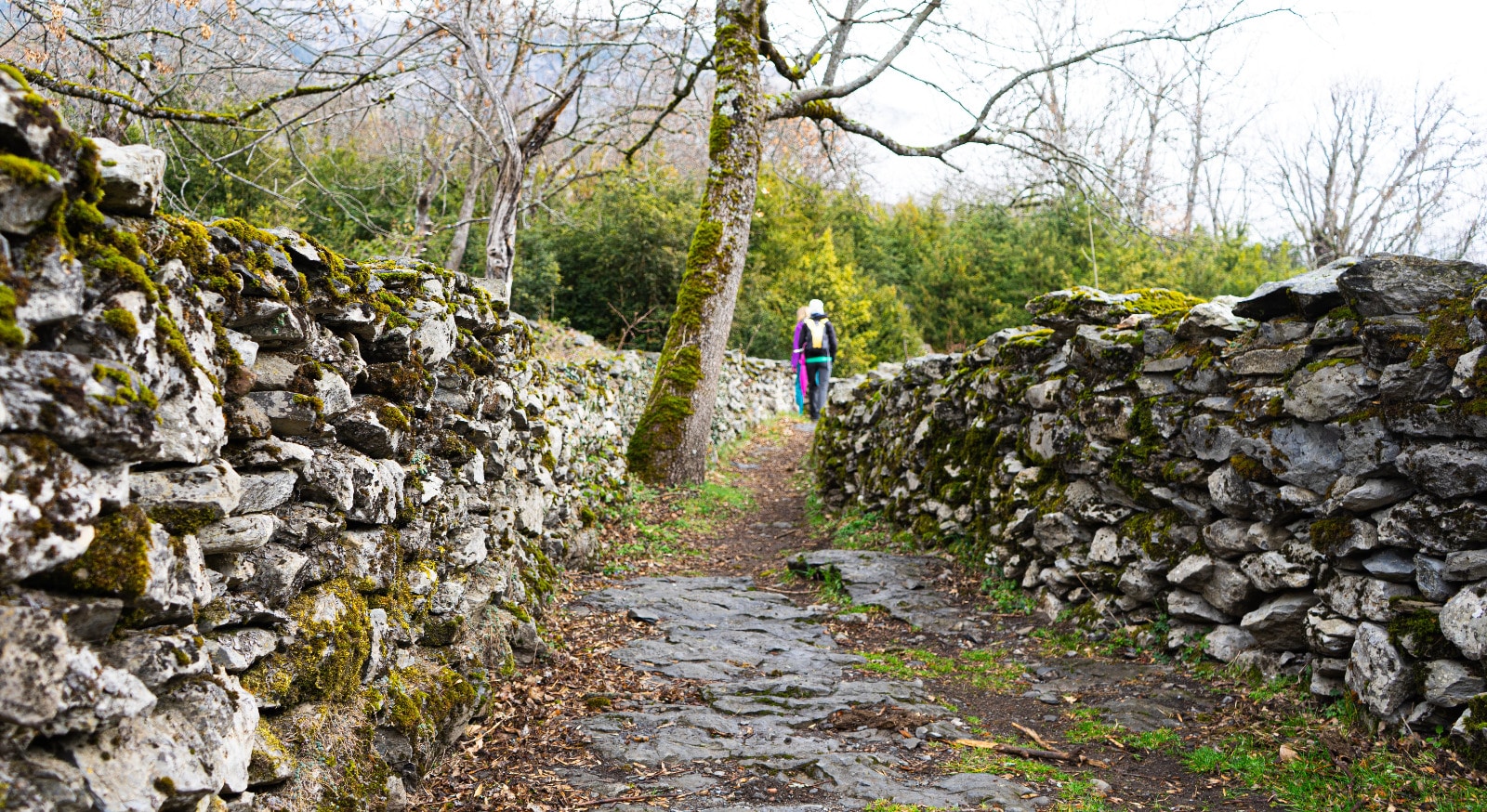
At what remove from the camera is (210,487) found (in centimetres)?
249

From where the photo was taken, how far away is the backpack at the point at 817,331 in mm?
15719

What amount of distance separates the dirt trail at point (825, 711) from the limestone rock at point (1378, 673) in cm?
75

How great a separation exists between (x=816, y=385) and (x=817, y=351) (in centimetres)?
116

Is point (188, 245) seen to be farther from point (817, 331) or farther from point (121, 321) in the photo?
point (817, 331)

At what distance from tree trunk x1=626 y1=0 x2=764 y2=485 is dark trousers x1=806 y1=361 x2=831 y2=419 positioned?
496 centimetres

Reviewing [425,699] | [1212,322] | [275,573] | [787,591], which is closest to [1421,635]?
[1212,322]

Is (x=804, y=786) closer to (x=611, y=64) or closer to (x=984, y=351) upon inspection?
(x=984, y=351)

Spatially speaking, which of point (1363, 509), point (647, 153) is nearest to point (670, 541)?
point (1363, 509)

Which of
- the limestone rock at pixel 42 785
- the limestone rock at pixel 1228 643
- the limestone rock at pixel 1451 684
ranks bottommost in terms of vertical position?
the limestone rock at pixel 1228 643

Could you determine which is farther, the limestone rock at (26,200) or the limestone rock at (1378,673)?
the limestone rock at (1378,673)

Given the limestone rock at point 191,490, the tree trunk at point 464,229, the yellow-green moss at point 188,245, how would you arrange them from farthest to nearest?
the tree trunk at point 464,229 → the yellow-green moss at point 188,245 → the limestone rock at point 191,490

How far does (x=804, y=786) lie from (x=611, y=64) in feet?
38.3

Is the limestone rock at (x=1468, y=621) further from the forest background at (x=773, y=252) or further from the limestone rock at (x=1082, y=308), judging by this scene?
the forest background at (x=773, y=252)

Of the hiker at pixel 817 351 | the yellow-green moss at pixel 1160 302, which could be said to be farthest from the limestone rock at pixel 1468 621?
the hiker at pixel 817 351
